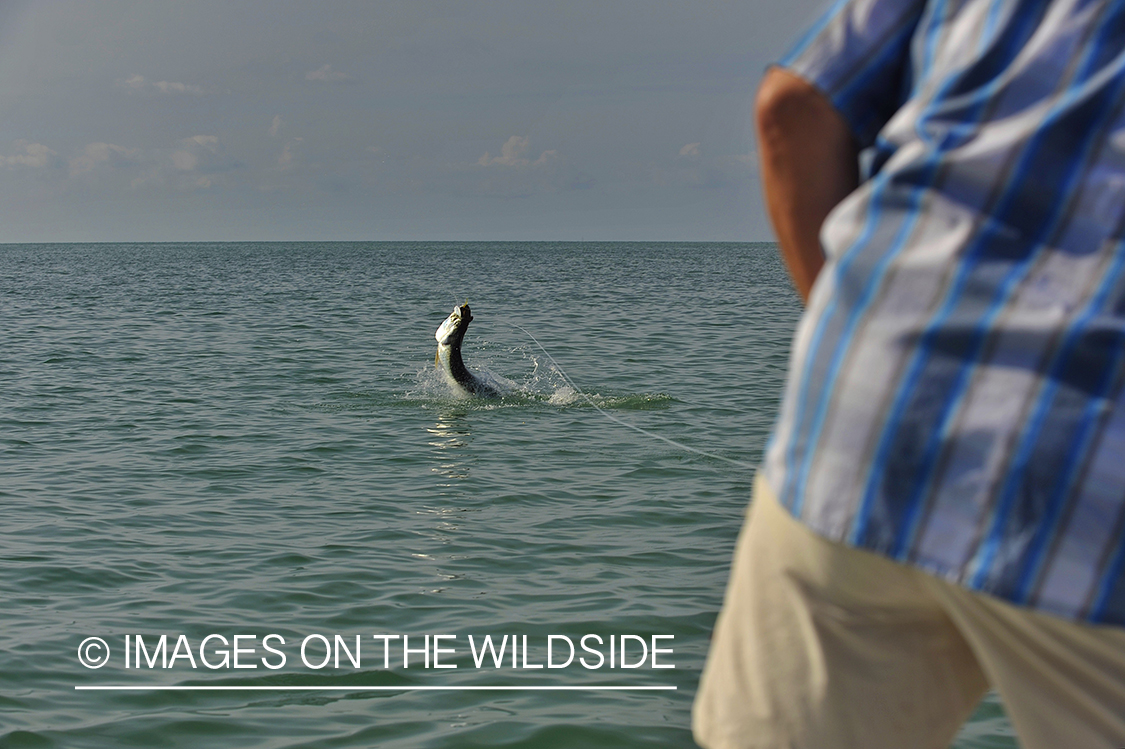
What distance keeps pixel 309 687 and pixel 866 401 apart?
430cm

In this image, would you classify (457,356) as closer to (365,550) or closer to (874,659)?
(365,550)

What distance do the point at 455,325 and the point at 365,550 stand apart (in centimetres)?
531

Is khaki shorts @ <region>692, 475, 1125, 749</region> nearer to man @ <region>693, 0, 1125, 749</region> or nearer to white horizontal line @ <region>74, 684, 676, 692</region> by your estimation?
man @ <region>693, 0, 1125, 749</region>

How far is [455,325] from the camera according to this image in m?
12.3

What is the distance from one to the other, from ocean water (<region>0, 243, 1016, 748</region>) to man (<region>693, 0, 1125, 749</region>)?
11.1 feet

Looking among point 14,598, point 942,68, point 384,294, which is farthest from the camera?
point 384,294

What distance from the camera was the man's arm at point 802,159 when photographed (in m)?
1.60

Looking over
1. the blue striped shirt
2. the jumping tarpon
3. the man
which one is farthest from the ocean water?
the blue striped shirt

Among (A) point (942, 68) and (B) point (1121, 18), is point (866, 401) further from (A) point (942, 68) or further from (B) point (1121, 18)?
(B) point (1121, 18)

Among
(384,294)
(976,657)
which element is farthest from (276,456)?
(384,294)

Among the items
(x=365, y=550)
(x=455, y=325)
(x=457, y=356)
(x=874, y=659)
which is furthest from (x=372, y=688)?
(x=457, y=356)

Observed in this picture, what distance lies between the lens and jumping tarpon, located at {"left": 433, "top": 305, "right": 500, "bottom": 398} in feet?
40.5

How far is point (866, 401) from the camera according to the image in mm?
1437

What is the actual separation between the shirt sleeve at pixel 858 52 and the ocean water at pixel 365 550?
363 cm
